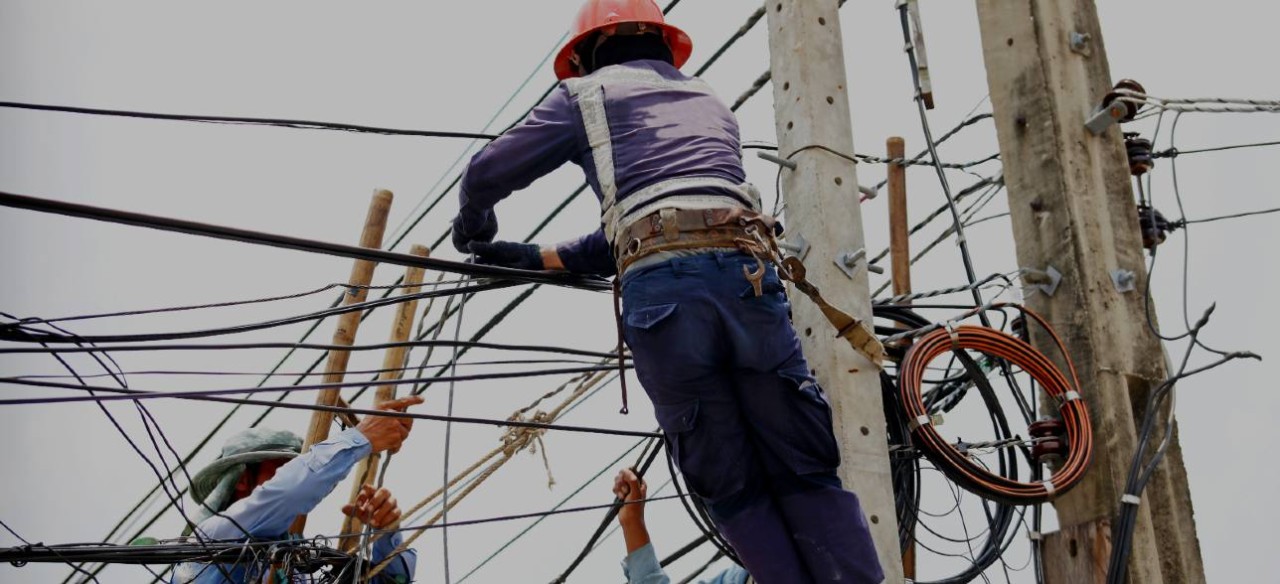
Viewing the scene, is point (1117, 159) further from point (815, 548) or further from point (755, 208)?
point (815, 548)

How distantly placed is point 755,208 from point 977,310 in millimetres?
1411

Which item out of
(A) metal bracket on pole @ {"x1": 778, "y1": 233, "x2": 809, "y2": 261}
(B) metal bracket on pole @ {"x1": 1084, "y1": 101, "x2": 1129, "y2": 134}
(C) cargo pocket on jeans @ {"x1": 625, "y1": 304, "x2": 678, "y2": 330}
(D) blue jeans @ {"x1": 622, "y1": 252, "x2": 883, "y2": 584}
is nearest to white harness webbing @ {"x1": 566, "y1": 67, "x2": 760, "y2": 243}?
(D) blue jeans @ {"x1": 622, "y1": 252, "x2": 883, "y2": 584}

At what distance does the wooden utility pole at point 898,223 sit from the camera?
7555mm

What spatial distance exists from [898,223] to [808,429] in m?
3.35

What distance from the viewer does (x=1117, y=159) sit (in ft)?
19.4

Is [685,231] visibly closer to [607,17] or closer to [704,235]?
[704,235]

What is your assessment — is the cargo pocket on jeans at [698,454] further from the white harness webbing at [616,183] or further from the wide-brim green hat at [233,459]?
the wide-brim green hat at [233,459]

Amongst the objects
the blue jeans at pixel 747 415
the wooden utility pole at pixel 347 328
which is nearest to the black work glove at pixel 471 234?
the blue jeans at pixel 747 415

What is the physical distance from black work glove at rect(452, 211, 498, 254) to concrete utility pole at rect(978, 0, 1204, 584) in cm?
223

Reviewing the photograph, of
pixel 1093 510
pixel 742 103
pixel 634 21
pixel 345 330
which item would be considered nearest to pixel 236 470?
pixel 345 330

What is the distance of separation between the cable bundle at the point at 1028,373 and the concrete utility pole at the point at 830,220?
26 cm

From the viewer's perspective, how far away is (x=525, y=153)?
477 centimetres

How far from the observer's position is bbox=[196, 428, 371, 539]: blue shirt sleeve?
7.24m

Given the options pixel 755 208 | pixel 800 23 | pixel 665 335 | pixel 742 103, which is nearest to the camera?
pixel 665 335
